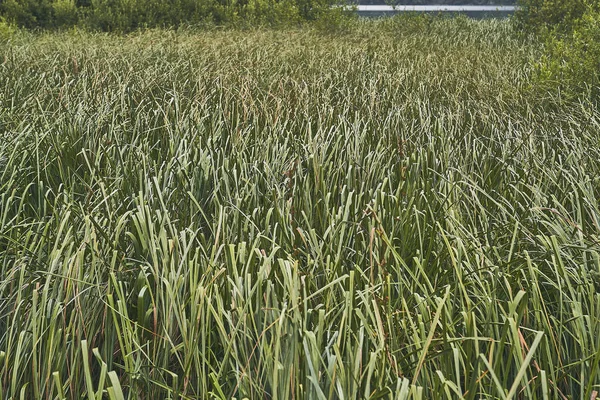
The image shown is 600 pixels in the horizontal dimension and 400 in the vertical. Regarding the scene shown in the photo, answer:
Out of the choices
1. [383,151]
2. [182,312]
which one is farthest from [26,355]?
[383,151]

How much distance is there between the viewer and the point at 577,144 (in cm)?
354

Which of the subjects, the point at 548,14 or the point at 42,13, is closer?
the point at 548,14

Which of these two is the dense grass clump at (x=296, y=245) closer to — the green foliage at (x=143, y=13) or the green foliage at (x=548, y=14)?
the green foliage at (x=548, y=14)

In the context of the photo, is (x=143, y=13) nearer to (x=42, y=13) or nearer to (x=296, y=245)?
(x=42, y=13)

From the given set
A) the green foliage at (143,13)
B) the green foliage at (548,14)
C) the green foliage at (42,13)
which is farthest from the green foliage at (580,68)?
the green foliage at (42,13)

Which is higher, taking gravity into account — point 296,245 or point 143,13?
point 143,13

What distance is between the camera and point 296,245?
96.3 inches

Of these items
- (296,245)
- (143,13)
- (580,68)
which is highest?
(143,13)

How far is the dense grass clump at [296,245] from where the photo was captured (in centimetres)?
180

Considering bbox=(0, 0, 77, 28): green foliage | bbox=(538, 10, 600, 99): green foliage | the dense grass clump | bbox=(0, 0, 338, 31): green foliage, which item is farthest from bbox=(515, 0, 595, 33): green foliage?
bbox=(0, 0, 77, 28): green foliage

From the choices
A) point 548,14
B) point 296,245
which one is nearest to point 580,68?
point 296,245

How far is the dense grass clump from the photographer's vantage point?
1802mm

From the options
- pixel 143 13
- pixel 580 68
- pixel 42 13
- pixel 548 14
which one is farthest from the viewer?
pixel 143 13

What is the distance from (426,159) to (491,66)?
3542 millimetres
